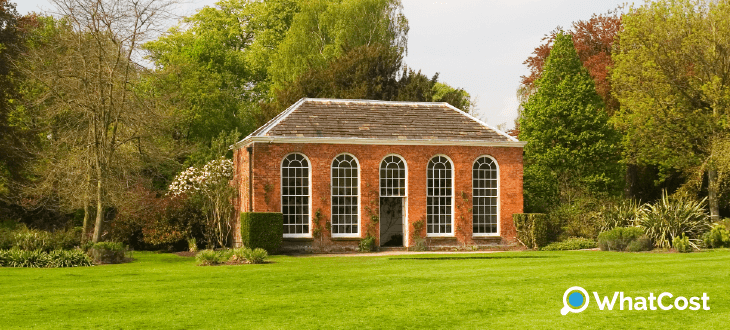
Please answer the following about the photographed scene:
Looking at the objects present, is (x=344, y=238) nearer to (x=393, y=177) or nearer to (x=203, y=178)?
(x=393, y=177)

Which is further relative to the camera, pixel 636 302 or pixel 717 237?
pixel 717 237

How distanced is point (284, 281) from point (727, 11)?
Answer: 26.2m

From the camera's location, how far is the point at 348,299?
13.8 m

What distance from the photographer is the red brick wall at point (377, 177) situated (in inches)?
1072

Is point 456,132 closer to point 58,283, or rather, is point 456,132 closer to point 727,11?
point 727,11

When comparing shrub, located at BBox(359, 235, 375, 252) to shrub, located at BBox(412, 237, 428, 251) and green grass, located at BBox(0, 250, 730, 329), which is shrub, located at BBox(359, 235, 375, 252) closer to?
shrub, located at BBox(412, 237, 428, 251)

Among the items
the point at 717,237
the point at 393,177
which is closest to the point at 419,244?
the point at 393,177

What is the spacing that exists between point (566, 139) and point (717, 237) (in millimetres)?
7995

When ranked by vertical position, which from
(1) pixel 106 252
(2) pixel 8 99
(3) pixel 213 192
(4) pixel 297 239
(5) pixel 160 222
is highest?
(2) pixel 8 99

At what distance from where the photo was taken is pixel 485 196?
1164 inches

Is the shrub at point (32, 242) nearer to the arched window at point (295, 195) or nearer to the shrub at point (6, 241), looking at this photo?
the shrub at point (6, 241)

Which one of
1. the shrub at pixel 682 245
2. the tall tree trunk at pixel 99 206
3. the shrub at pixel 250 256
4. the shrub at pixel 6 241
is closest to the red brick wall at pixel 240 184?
the shrub at pixel 250 256

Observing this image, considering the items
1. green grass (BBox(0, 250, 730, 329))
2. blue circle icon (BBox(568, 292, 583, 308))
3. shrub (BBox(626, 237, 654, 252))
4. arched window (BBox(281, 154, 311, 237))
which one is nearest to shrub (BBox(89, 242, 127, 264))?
green grass (BBox(0, 250, 730, 329))

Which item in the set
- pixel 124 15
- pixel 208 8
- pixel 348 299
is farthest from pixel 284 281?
pixel 208 8
